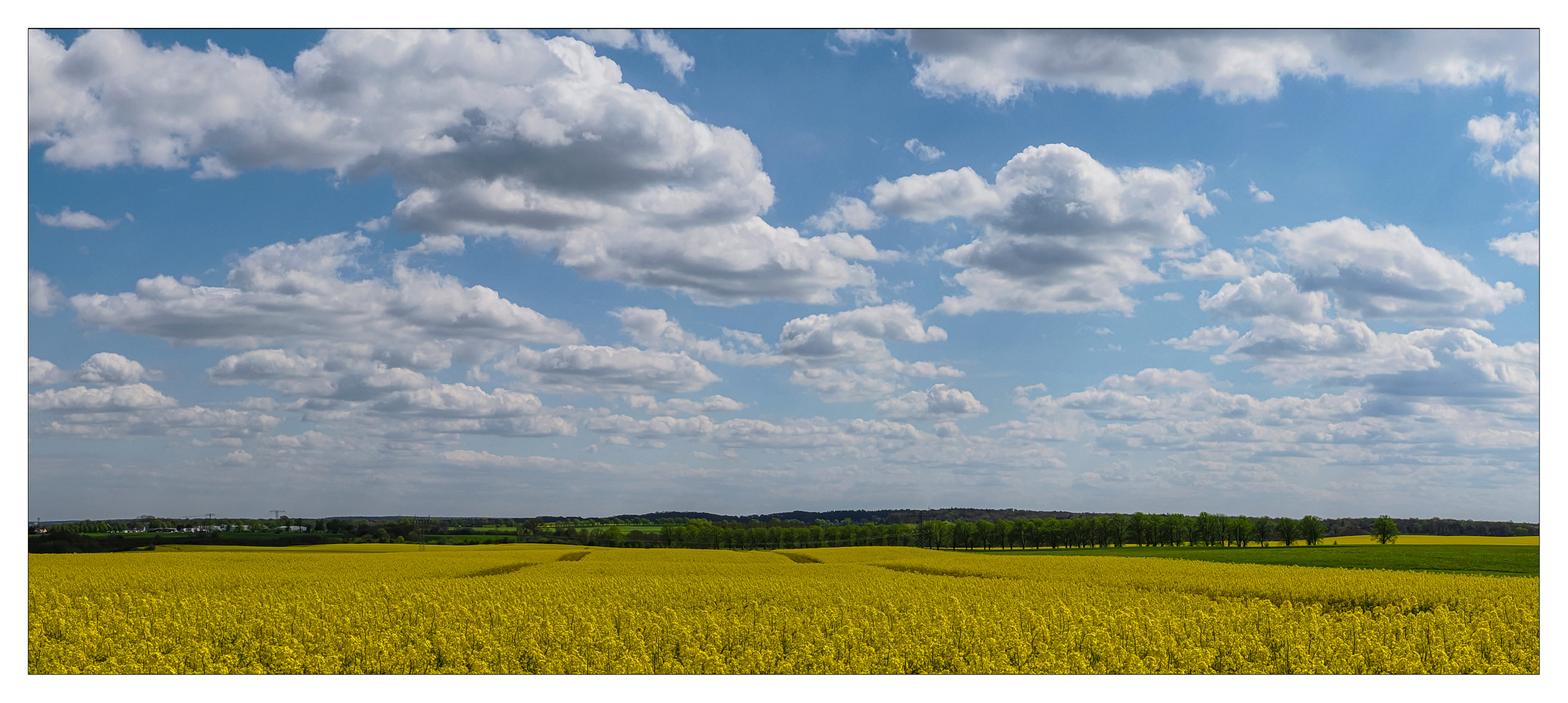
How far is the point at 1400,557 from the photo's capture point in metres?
74.6

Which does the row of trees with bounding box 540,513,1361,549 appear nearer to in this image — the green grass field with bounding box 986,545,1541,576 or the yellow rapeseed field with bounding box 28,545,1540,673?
the green grass field with bounding box 986,545,1541,576

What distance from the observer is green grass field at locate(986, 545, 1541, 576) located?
5759 centimetres

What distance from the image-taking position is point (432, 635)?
1942cm

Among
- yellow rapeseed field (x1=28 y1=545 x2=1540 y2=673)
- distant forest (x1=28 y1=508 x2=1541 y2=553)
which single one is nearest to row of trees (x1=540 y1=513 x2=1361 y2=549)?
distant forest (x1=28 y1=508 x2=1541 y2=553)

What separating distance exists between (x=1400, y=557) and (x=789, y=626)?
74911 mm

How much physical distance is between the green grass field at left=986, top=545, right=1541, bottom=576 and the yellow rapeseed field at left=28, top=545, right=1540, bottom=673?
2692 centimetres

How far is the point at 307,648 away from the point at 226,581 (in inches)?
737

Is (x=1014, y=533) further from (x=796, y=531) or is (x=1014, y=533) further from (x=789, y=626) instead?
(x=789, y=626)

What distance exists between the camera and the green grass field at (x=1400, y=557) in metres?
57.6

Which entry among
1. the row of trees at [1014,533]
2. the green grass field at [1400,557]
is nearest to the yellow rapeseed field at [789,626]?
the green grass field at [1400,557]

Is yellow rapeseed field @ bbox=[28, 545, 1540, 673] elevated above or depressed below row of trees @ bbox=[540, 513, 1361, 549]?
above

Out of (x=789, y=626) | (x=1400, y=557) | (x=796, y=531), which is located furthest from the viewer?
(x=796, y=531)

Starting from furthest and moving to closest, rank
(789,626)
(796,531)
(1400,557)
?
(796,531) < (1400,557) < (789,626)

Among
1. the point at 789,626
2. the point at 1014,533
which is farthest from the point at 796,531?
the point at 789,626
